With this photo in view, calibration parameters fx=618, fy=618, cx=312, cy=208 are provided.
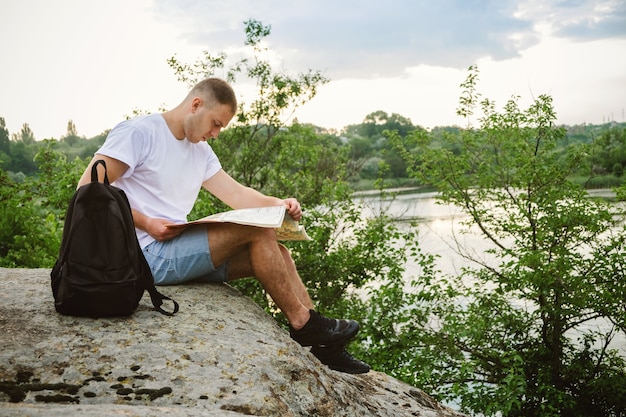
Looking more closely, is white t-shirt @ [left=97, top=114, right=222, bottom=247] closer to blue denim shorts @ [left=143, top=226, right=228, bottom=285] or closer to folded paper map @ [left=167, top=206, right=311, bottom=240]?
blue denim shorts @ [left=143, top=226, right=228, bottom=285]

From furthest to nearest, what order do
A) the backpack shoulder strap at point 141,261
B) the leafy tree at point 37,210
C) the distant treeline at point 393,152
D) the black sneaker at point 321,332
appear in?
the distant treeline at point 393,152, the leafy tree at point 37,210, the black sneaker at point 321,332, the backpack shoulder strap at point 141,261

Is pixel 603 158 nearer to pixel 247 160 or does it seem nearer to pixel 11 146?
pixel 247 160

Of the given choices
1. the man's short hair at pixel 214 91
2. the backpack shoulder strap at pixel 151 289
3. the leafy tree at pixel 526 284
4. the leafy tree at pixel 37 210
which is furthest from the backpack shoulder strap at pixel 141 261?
the leafy tree at pixel 526 284

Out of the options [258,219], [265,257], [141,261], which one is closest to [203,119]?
[258,219]

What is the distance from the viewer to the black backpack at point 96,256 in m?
2.72

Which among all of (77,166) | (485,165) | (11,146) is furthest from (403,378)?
(11,146)

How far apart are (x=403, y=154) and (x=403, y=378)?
4.51m

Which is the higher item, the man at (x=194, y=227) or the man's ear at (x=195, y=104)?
the man's ear at (x=195, y=104)

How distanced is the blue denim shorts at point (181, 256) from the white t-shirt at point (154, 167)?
10 centimetres

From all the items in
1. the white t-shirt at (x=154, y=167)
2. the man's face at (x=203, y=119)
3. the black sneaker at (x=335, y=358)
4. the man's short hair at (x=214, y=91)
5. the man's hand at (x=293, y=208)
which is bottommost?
the black sneaker at (x=335, y=358)

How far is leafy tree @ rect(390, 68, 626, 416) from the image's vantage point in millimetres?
8945

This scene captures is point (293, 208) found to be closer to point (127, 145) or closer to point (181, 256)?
point (181, 256)

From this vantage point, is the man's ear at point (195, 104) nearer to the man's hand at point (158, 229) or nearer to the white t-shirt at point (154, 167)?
the white t-shirt at point (154, 167)

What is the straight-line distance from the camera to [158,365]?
2645mm
